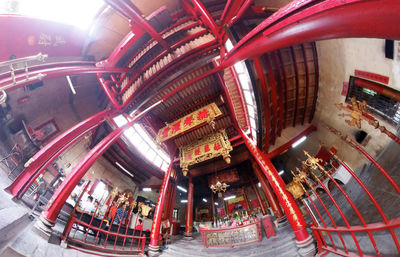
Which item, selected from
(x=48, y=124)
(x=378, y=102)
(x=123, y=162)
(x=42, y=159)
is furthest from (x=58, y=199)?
(x=378, y=102)

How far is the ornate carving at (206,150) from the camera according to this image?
7.74 m

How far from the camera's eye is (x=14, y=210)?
2.90 meters

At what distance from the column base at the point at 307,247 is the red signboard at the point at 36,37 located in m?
11.1

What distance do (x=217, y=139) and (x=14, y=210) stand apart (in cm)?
778

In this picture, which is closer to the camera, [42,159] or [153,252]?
[42,159]

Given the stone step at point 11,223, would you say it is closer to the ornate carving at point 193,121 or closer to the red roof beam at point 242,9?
the ornate carving at point 193,121

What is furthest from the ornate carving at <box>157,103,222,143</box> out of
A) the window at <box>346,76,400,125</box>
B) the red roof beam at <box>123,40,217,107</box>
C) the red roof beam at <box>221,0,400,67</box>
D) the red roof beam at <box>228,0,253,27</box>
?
the window at <box>346,76,400,125</box>

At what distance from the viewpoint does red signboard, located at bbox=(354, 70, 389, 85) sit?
423 cm

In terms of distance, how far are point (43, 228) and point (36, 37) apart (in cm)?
648

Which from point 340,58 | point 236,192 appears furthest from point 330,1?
point 236,192

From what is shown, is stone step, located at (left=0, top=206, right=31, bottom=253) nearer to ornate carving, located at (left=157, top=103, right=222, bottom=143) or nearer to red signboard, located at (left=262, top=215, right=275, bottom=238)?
ornate carving, located at (left=157, top=103, right=222, bottom=143)

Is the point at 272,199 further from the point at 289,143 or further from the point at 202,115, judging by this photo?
the point at 202,115

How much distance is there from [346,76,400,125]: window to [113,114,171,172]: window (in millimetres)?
10385

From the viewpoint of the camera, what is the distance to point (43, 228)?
10.2 feet
